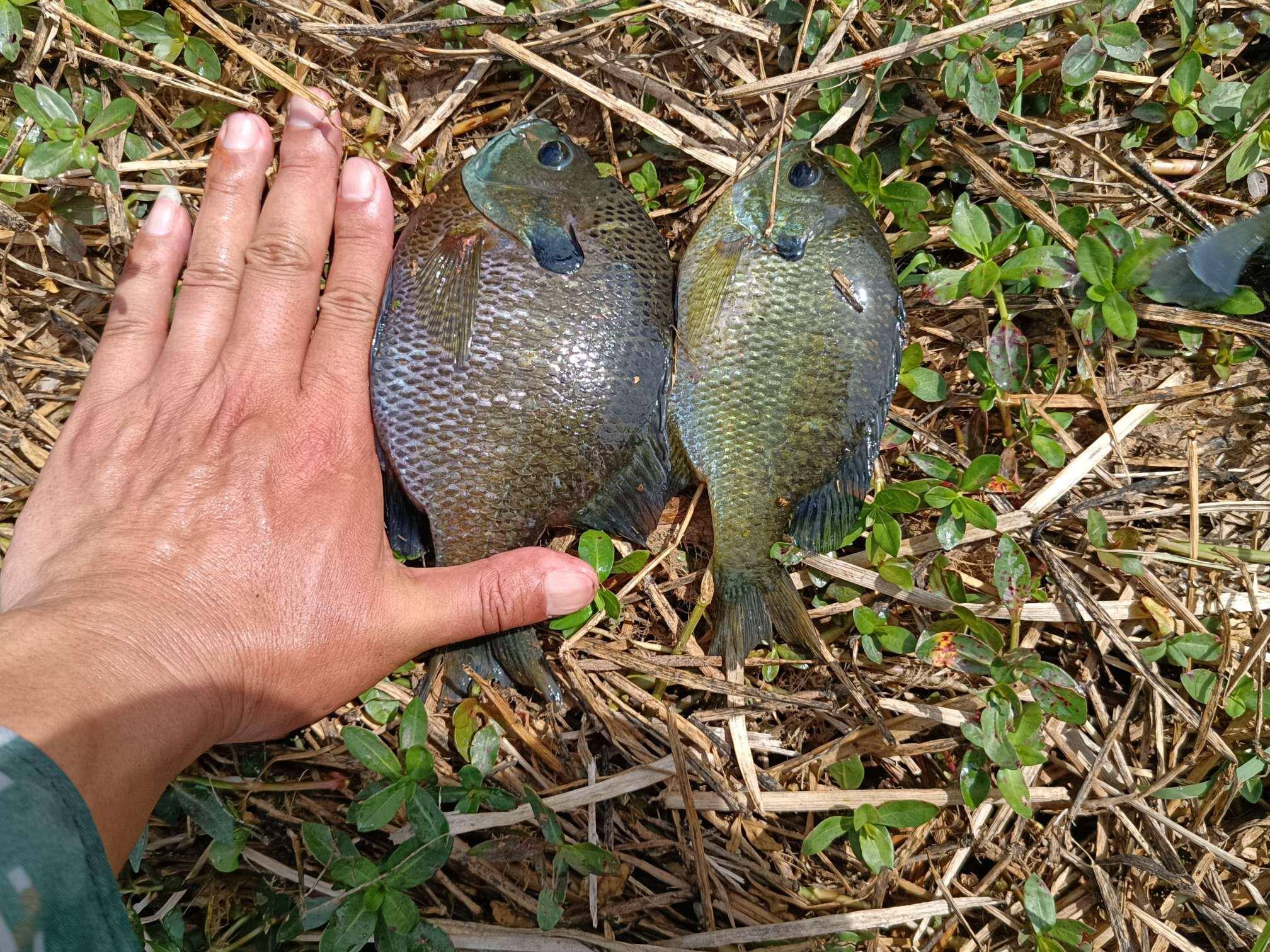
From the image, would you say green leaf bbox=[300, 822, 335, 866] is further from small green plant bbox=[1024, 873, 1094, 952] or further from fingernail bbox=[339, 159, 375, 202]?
small green plant bbox=[1024, 873, 1094, 952]

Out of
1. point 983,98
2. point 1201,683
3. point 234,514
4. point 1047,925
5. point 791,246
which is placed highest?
point 983,98

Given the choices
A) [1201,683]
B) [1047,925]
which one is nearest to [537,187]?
[1201,683]

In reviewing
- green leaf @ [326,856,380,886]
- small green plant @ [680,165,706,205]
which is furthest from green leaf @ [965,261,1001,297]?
green leaf @ [326,856,380,886]

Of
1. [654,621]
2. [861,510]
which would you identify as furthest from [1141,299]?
[654,621]

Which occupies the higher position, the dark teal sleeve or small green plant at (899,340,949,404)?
small green plant at (899,340,949,404)

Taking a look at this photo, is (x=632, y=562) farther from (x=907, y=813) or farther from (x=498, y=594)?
(x=907, y=813)

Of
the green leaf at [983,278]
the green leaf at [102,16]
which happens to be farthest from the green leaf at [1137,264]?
the green leaf at [102,16]

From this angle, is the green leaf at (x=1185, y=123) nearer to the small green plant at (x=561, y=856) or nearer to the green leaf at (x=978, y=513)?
the green leaf at (x=978, y=513)
